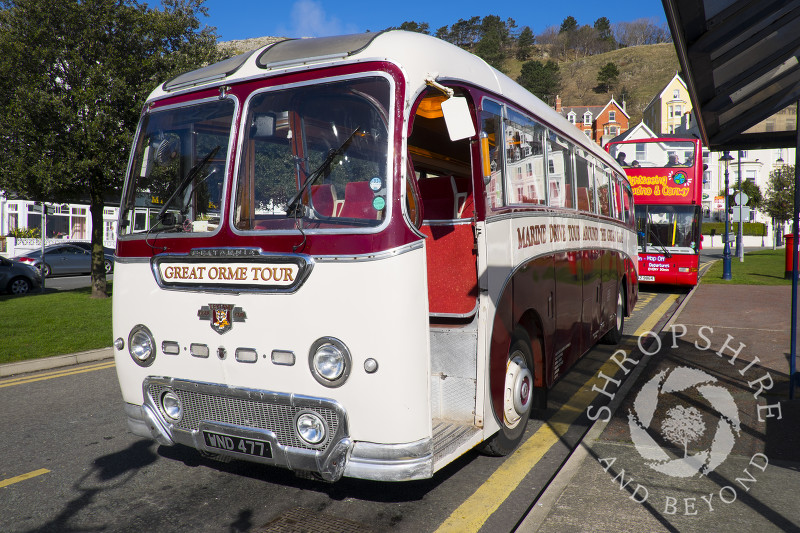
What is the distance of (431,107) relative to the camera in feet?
15.5

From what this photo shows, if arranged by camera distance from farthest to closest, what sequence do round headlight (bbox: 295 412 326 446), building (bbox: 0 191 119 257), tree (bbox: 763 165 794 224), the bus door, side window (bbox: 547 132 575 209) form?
tree (bbox: 763 165 794 224), building (bbox: 0 191 119 257), side window (bbox: 547 132 575 209), the bus door, round headlight (bbox: 295 412 326 446)

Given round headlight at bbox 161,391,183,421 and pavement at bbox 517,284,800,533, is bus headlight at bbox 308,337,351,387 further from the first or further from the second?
pavement at bbox 517,284,800,533

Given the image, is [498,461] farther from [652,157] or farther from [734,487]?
[652,157]

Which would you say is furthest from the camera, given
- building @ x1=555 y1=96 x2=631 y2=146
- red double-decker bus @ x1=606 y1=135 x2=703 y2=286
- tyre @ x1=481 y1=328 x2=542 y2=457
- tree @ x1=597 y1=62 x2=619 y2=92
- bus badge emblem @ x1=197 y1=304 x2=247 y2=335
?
tree @ x1=597 y1=62 x2=619 y2=92

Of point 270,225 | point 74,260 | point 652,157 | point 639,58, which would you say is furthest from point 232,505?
point 639,58

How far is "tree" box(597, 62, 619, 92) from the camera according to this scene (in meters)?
128

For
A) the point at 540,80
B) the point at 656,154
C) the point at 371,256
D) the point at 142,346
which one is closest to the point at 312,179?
the point at 371,256

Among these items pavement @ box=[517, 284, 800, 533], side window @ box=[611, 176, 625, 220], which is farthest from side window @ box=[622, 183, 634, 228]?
pavement @ box=[517, 284, 800, 533]

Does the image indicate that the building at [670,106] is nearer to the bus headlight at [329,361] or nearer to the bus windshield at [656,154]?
the bus windshield at [656,154]

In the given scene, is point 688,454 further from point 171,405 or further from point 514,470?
point 171,405

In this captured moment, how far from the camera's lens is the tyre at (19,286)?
64.7 ft

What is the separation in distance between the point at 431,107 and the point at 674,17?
1720 mm

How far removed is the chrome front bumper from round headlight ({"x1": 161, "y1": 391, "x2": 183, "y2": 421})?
0.09ft

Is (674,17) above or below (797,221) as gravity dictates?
above
